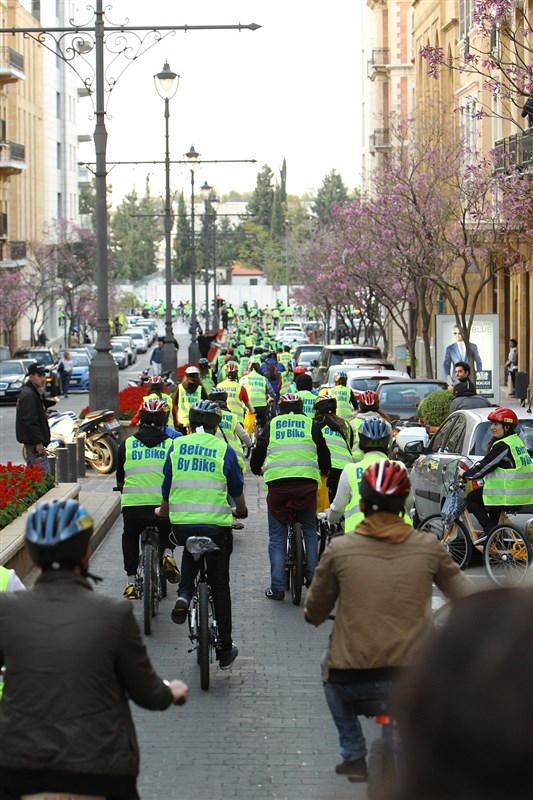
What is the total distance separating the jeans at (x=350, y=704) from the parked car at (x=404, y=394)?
18.4m

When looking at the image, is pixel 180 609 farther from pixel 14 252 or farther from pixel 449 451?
pixel 14 252

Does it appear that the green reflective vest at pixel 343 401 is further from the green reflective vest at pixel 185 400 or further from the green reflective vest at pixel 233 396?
the green reflective vest at pixel 233 396

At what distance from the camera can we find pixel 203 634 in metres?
9.04

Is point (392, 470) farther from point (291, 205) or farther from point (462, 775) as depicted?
point (291, 205)

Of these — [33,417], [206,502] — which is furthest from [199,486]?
[33,417]

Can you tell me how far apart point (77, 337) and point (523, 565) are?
262 feet

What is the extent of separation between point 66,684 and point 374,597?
65.0 inches

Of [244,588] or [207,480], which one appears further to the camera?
[244,588]

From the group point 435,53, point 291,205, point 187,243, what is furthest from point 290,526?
point 291,205

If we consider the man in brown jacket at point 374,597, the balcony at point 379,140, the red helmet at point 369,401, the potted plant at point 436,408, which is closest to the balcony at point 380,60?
the balcony at point 379,140

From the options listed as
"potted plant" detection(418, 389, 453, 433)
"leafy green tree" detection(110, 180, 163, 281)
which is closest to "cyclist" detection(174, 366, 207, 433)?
"potted plant" detection(418, 389, 453, 433)

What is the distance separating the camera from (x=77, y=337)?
9056cm

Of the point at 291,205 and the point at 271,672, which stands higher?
the point at 291,205

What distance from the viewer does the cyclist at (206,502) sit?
928cm
